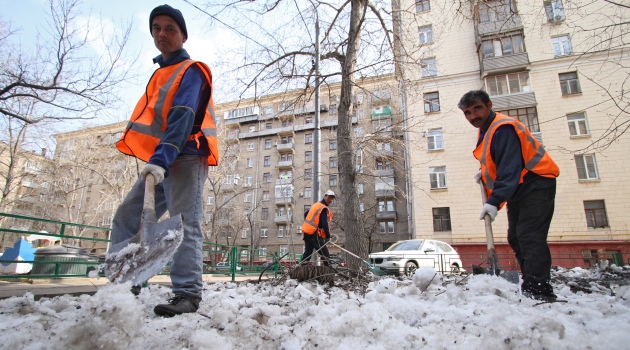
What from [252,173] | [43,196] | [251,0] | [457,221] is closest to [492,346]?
[251,0]

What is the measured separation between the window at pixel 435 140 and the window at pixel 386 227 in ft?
46.7

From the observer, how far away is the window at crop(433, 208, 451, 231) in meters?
19.0

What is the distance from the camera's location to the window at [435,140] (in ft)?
66.1

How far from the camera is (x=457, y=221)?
18.6 metres

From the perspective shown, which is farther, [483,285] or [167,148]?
[483,285]

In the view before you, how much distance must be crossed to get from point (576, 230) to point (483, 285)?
1874cm

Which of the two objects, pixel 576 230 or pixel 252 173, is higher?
pixel 252 173

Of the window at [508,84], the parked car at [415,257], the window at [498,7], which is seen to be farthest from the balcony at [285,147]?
the window at [498,7]

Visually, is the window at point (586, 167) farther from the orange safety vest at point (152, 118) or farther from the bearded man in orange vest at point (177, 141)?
the orange safety vest at point (152, 118)

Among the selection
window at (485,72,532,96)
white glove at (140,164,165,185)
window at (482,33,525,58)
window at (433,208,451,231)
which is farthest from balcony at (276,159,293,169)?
white glove at (140,164,165,185)

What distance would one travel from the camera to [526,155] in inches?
108

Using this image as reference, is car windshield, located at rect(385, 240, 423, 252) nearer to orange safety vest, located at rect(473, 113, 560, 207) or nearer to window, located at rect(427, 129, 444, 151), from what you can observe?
orange safety vest, located at rect(473, 113, 560, 207)

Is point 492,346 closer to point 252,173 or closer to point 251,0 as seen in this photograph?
point 251,0

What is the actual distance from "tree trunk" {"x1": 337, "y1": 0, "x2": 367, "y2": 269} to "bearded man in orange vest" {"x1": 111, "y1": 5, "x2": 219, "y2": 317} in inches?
154
